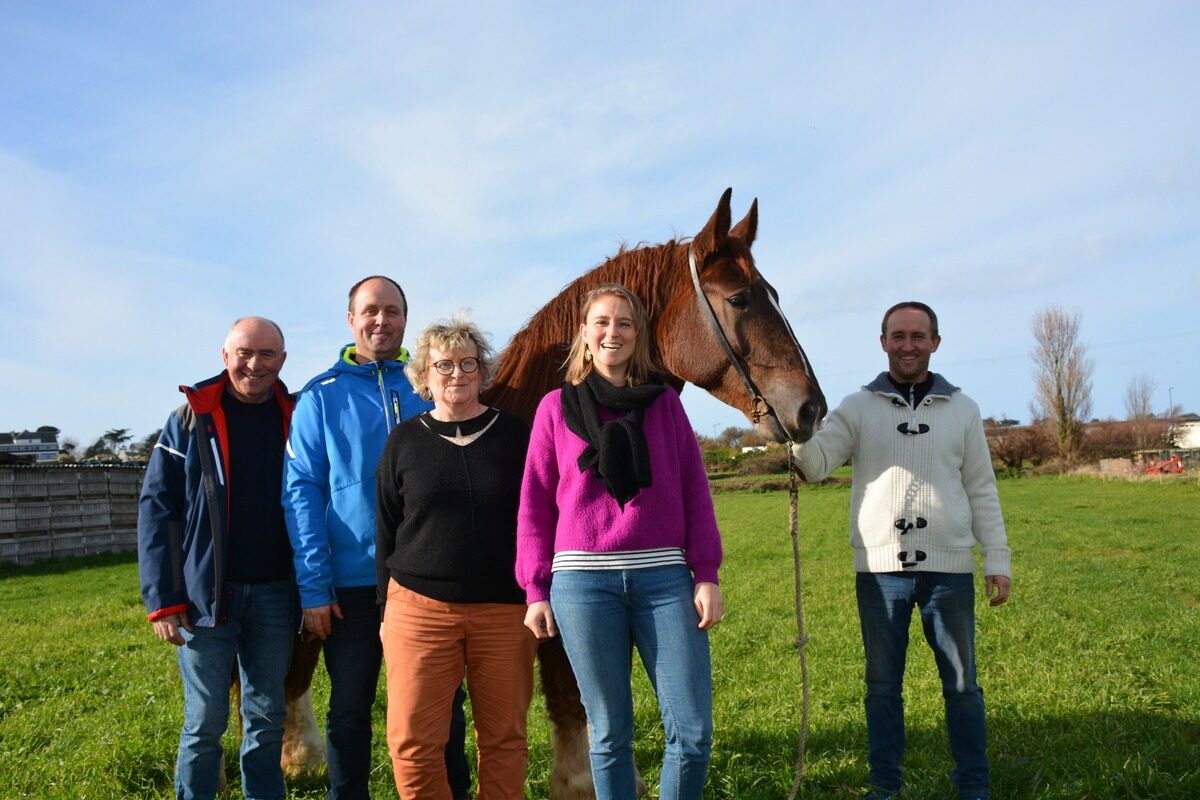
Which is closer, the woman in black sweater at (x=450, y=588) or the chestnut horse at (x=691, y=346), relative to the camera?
the woman in black sweater at (x=450, y=588)

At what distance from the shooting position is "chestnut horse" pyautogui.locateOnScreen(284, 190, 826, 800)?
3316 mm

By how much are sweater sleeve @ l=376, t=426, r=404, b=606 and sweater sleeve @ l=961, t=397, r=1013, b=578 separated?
252 cm

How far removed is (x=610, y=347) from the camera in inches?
106

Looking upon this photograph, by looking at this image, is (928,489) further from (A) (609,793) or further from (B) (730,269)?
(A) (609,793)

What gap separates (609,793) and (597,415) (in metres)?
1.20

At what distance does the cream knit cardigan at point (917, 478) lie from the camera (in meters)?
3.50

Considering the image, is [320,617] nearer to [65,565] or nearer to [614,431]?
[614,431]

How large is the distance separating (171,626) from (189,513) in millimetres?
437

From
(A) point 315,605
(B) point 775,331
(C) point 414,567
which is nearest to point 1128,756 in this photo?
(B) point 775,331

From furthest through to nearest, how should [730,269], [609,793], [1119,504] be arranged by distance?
1. [1119,504]
2. [730,269]
3. [609,793]

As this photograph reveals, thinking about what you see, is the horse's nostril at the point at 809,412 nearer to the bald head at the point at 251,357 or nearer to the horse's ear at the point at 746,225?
the horse's ear at the point at 746,225

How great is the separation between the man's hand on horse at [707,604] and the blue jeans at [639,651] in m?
0.03

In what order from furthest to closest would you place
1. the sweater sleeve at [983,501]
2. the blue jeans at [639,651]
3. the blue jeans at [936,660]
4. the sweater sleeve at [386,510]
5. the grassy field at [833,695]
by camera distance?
the grassy field at [833,695] < the sweater sleeve at [983,501] < the blue jeans at [936,660] < the sweater sleeve at [386,510] < the blue jeans at [639,651]

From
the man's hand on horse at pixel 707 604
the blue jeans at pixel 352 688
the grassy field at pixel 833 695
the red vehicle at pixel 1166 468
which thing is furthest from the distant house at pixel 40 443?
the red vehicle at pixel 1166 468
